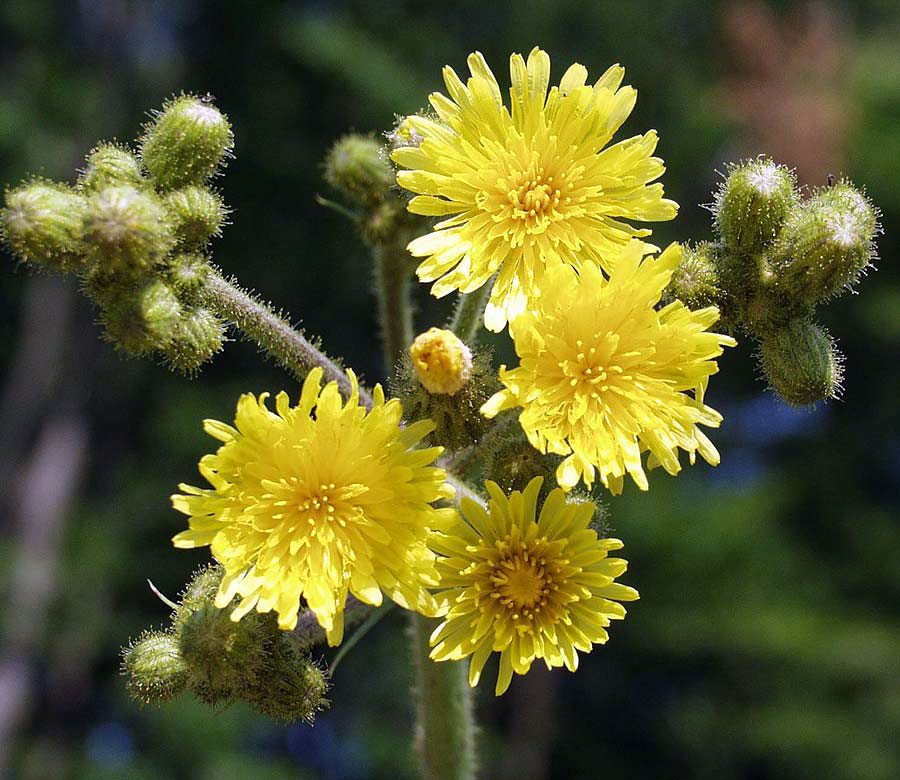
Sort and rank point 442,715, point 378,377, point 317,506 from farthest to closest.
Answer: point 378,377, point 442,715, point 317,506

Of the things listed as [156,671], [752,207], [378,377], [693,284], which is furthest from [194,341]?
[378,377]

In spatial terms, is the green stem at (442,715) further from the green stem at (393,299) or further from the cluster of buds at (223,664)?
the green stem at (393,299)

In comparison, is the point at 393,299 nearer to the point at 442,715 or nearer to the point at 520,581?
the point at 520,581

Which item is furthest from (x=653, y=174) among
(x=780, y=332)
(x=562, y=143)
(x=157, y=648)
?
(x=157, y=648)

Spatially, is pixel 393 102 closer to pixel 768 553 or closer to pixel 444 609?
pixel 768 553

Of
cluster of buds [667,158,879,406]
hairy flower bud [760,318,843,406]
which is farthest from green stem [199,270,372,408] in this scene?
hairy flower bud [760,318,843,406]

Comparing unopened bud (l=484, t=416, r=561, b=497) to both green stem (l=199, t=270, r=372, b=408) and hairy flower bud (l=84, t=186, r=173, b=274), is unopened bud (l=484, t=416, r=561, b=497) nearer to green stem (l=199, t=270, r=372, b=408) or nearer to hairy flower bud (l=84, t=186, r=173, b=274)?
green stem (l=199, t=270, r=372, b=408)
